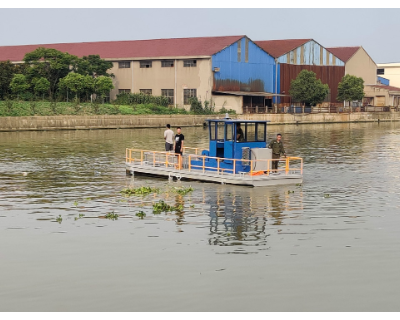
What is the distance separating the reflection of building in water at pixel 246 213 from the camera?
723 inches

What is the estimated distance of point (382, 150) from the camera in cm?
4747

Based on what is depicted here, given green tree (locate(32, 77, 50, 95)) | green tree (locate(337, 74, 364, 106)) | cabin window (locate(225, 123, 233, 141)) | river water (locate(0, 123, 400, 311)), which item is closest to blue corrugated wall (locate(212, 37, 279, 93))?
green tree (locate(337, 74, 364, 106))

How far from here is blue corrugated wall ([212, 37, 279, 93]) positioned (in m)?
86.0

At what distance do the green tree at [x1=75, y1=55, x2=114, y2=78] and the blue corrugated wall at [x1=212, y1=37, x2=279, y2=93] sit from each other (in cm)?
1374

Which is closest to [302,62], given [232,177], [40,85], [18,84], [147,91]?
[147,91]

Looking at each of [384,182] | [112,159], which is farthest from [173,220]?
[112,159]

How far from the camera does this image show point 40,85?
80.6 meters

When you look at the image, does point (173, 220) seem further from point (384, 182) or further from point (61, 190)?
point (384, 182)

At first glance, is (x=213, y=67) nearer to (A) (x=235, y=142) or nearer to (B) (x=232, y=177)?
(A) (x=235, y=142)

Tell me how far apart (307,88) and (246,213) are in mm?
73198

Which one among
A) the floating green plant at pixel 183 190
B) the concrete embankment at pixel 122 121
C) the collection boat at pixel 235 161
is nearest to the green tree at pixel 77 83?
the concrete embankment at pixel 122 121

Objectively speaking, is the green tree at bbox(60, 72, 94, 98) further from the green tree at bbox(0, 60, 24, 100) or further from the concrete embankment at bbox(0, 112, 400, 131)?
the concrete embankment at bbox(0, 112, 400, 131)

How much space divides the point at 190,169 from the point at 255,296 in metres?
15.7

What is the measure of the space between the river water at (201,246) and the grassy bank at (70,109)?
3697cm
